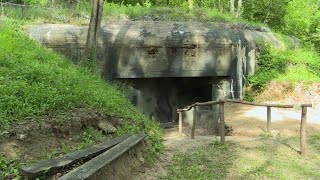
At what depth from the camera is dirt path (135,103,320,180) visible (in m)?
6.11

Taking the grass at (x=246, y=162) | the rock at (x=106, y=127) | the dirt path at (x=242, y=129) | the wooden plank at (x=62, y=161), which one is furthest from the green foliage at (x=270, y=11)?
the wooden plank at (x=62, y=161)

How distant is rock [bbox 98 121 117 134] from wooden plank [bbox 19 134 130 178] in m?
0.81

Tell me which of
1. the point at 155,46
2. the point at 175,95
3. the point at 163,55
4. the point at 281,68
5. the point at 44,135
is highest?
the point at 155,46

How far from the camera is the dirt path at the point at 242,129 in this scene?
241 inches

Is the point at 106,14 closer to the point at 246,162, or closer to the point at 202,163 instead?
the point at 202,163

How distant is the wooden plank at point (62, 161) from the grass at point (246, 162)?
→ 4.35ft

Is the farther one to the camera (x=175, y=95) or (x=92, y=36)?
(x=175, y=95)

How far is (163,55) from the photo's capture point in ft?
45.3

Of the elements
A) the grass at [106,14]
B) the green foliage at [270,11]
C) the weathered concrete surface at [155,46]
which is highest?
the green foliage at [270,11]

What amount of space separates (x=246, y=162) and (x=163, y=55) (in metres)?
8.15

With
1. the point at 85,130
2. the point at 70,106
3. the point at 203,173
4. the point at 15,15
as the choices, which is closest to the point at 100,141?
the point at 85,130

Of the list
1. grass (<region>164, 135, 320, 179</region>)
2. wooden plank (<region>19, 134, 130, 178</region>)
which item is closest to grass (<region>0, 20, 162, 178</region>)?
wooden plank (<region>19, 134, 130, 178</region>)

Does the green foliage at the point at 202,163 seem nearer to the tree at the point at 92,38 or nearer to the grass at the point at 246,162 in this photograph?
the grass at the point at 246,162

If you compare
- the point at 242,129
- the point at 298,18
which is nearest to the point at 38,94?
the point at 242,129
